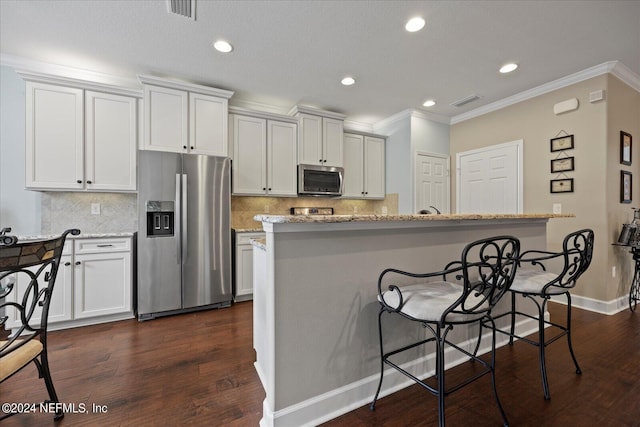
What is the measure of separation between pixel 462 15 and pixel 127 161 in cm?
357

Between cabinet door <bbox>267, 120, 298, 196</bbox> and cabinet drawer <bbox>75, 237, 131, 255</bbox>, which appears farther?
cabinet door <bbox>267, 120, 298, 196</bbox>

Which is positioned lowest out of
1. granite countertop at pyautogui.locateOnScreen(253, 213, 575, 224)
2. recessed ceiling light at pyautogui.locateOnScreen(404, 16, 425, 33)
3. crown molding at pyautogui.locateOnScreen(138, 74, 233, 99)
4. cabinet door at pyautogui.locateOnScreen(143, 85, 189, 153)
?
granite countertop at pyautogui.locateOnScreen(253, 213, 575, 224)

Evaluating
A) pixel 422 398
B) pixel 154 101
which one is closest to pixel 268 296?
pixel 422 398

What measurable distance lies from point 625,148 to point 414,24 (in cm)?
304

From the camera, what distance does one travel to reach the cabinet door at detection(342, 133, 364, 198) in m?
4.57

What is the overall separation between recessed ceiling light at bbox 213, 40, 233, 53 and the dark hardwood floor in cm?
273

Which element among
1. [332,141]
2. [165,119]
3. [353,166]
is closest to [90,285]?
[165,119]

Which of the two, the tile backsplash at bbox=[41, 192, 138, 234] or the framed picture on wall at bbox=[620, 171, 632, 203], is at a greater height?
the framed picture on wall at bbox=[620, 171, 632, 203]

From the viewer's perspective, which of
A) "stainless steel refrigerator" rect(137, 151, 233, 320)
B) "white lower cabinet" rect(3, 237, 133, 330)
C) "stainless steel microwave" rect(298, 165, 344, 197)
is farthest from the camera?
"stainless steel microwave" rect(298, 165, 344, 197)

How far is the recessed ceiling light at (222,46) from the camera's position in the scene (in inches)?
102

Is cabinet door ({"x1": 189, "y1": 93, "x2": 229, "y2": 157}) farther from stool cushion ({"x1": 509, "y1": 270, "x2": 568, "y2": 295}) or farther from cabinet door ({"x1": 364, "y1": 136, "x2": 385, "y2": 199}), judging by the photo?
stool cushion ({"x1": 509, "y1": 270, "x2": 568, "y2": 295})

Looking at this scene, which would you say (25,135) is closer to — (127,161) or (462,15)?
(127,161)

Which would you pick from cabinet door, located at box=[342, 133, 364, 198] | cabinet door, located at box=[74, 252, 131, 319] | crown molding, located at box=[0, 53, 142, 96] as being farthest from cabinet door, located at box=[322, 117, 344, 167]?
cabinet door, located at box=[74, 252, 131, 319]

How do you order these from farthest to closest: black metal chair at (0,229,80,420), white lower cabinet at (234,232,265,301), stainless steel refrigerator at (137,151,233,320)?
white lower cabinet at (234,232,265,301)
stainless steel refrigerator at (137,151,233,320)
black metal chair at (0,229,80,420)
